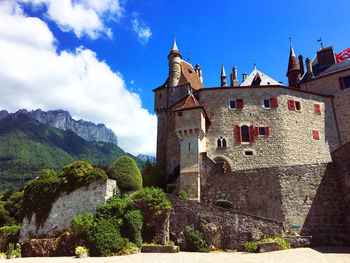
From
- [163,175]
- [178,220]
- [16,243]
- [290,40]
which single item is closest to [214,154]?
[163,175]

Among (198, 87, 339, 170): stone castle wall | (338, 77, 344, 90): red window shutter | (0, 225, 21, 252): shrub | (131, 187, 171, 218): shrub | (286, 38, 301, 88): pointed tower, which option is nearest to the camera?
(131, 187, 171, 218): shrub

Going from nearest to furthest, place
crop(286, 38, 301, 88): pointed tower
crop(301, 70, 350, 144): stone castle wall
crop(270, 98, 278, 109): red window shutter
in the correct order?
1. crop(270, 98, 278, 109): red window shutter
2. crop(301, 70, 350, 144): stone castle wall
3. crop(286, 38, 301, 88): pointed tower

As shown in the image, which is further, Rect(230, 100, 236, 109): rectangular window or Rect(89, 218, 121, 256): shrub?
Rect(230, 100, 236, 109): rectangular window

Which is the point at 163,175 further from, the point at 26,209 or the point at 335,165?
the point at 335,165

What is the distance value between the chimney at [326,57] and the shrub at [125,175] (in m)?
27.7

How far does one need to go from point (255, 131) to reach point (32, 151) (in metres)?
94.9

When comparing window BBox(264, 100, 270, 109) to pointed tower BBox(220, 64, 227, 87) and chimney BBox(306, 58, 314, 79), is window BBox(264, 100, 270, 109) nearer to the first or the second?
chimney BBox(306, 58, 314, 79)

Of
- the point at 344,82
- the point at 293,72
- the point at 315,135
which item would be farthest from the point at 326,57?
the point at 315,135

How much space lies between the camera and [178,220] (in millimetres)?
17891

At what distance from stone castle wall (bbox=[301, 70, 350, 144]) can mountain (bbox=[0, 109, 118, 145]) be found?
465ft

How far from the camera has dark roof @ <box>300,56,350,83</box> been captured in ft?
102

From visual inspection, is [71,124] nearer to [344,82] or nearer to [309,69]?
[309,69]

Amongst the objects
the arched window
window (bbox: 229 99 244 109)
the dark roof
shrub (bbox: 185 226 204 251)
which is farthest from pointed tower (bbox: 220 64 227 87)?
shrub (bbox: 185 226 204 251)

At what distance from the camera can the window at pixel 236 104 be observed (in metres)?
29.1
